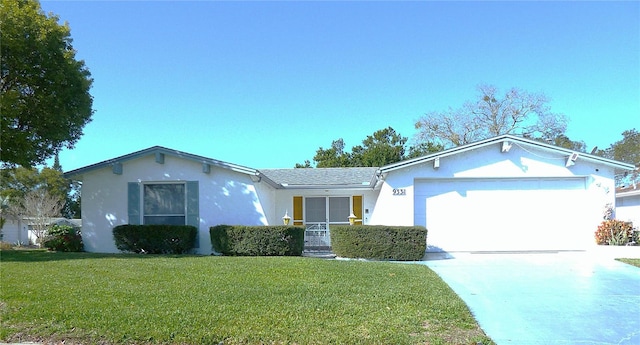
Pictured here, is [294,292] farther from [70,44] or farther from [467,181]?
[70,44]

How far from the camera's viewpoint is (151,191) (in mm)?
14867

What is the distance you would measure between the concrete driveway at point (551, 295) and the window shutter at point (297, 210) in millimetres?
6716

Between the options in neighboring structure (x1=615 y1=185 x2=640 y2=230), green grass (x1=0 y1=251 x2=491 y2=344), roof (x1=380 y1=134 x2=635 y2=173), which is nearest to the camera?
green grass (x1=0 y1=251 x2=491 y2=344)

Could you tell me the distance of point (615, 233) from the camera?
12.9m

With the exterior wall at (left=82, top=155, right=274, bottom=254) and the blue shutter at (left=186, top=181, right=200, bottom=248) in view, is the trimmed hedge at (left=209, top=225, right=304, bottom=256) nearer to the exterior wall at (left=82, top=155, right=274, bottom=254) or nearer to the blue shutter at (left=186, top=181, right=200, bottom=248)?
the exterior wall at (left=82, top=155, right=274, bottom=254)

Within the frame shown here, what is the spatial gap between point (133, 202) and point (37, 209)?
20857mm

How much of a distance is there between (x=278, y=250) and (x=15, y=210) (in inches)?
1142

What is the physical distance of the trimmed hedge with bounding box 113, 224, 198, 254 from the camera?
13805mm

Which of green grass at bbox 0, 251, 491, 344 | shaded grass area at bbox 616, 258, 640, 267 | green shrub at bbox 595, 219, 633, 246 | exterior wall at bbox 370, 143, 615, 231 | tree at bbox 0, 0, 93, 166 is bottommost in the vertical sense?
shaded grass area at bbox 616, 258, 640, 267

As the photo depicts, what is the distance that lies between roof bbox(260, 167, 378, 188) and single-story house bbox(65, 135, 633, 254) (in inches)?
66.6

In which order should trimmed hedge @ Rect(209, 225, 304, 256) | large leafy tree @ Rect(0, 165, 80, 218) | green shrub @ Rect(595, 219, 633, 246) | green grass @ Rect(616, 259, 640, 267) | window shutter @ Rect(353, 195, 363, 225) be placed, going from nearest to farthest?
green grass @ Rect(616, 259, 640, 267) < green shrub @ Rect(595, 219, 633, 246) < trimmed hedge @ Rect(209, 225, 304, 256) < window shutter @ Rect(353, 195, 363, 225) < large leafy tree @ Rect(0, 165, 80, 218)

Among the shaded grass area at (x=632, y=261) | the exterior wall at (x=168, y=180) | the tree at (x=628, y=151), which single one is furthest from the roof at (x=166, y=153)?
the tree at (x=628, y=151)

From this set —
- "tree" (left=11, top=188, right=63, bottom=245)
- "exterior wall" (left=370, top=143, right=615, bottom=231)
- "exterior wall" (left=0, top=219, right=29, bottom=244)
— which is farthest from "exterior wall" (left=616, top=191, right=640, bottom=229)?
"exterior wall" (left=0, top=219, right=29, bottom=244)

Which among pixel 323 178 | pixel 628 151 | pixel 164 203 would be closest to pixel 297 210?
pixel 323 178
